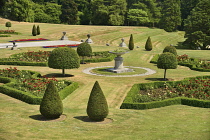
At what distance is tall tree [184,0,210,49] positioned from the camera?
208 ft

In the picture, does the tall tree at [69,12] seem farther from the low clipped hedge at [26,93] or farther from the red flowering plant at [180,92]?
the red flowering plant at [180,92]

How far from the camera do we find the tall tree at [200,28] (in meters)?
63.2

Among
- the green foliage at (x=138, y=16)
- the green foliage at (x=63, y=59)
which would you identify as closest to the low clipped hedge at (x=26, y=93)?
the green foliage at (x=63, y=59)

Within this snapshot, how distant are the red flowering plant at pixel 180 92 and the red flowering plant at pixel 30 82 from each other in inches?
277

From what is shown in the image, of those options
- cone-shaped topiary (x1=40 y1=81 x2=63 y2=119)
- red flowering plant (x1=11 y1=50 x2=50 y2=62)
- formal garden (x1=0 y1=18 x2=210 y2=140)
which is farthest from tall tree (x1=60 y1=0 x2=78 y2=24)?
cone-shaped topiary (x1=40 y1=81 x2=63 y2=119)

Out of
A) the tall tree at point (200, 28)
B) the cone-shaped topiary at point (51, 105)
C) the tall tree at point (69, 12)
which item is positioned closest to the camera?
the cone-shaped topiary at point (51, 105)

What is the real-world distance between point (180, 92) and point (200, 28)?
43549 millimetres

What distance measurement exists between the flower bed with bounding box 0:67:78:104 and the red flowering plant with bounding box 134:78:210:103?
20.2ft

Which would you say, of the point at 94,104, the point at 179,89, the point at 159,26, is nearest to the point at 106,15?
the point at 159,26

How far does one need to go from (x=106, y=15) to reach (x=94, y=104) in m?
86.1

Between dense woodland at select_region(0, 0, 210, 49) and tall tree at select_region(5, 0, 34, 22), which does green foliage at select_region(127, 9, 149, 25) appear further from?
tall tree at select_region(5, 0, 34, 22)

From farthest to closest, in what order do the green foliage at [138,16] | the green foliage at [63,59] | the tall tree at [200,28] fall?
the green foliage at [138,16]
the tall tree at [200,28]
the green foliage at [63,59]

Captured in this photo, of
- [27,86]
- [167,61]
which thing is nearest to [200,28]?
[167,61]

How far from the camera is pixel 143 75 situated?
3272cm
